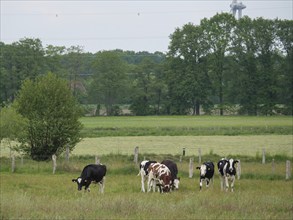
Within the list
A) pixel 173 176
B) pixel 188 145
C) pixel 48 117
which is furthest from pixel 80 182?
pixel 188 145

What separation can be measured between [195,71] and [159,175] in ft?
300

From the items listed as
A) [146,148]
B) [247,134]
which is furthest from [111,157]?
[247,134]

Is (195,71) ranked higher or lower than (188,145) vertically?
higher

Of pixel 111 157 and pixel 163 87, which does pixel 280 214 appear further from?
pixel 163 87

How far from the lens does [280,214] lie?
16062mm

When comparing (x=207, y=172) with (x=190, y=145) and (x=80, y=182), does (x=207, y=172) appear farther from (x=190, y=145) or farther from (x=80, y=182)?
(x=190, y=145)

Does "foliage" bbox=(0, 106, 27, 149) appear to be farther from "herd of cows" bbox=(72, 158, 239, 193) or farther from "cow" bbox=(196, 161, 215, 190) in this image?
"cow" bbox=(196, 161, 215, 190)

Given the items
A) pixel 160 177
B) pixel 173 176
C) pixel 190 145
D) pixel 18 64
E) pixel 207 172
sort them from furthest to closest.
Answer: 1. pixel 18 64
2. pixel 190 145
3. pixel 207 172
4. pixel 173 176
5. pixel 160 177

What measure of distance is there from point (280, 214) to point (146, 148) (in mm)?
37178

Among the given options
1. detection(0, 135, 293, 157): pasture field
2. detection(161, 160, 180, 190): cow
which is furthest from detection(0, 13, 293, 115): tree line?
detection(161, 160, 180, 190): cow

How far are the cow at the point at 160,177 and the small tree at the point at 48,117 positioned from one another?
1842 cm

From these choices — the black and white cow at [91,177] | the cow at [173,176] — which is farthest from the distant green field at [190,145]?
the black and white cow at [91,177]

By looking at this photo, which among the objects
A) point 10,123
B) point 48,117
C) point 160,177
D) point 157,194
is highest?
point 48,117

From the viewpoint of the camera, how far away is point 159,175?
26172 millimetres
